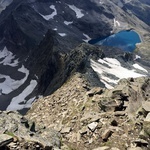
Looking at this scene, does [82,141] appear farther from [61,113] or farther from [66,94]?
[66,94]

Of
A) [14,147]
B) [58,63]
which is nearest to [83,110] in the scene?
[14,147]

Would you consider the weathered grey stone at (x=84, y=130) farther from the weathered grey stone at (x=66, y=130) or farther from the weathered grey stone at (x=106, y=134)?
the weathered grey stone at (x=66, y=130)

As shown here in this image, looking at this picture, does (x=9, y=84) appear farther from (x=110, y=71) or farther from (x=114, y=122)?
(x=114, y=122)

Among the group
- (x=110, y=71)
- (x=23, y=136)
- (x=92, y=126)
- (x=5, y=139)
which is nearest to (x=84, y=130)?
(x=92, y=126)

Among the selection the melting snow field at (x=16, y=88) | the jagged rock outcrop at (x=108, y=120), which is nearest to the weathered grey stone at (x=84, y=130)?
the jagged rock outcrop at (x=108, y=120)

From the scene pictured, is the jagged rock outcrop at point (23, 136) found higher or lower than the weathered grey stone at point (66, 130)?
higher

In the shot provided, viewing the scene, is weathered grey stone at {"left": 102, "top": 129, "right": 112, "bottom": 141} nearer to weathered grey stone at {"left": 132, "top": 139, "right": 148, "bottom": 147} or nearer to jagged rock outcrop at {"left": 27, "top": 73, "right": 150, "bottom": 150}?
jagged rock outcrop at {"left": 27, "top": 73, "right": 150, "bottom": 150}

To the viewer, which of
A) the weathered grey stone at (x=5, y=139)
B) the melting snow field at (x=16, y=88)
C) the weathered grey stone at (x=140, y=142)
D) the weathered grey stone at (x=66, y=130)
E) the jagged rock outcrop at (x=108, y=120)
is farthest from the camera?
the melting snow field at (x=16, y=88)
